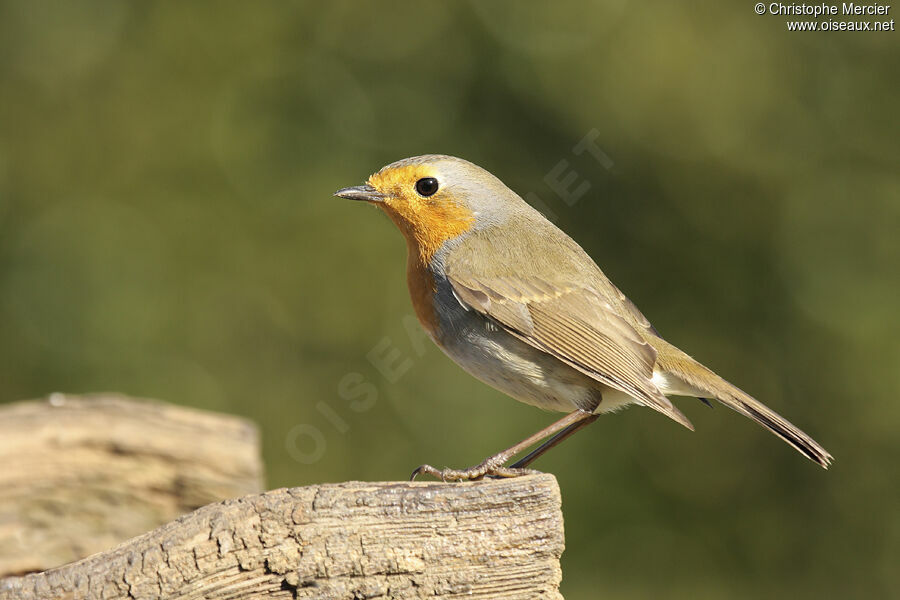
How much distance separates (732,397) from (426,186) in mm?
1313

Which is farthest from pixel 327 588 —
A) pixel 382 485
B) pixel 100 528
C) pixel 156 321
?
pixel 156 321

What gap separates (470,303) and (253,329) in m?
2.62

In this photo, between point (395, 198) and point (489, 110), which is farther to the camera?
point (489, 110)

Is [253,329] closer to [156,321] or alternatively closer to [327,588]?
[156,321]

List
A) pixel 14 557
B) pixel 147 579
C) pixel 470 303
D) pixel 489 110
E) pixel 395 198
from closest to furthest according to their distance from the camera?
pixel 147 579 < pixel 470 303 < pixel 395 198 < pixel 14 557 < pixel 489 110

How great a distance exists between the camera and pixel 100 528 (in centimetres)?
400

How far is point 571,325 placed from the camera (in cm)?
319

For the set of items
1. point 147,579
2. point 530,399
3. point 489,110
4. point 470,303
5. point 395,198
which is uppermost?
point 489,110

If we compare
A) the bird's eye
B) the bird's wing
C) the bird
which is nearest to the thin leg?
the bird

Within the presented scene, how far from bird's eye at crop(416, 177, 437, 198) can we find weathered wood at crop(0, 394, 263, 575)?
4.89 feet

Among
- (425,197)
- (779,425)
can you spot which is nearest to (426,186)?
(425,197)

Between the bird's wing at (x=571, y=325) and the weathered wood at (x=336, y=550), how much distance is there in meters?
0.76

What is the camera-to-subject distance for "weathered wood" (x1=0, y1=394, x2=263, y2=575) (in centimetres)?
396

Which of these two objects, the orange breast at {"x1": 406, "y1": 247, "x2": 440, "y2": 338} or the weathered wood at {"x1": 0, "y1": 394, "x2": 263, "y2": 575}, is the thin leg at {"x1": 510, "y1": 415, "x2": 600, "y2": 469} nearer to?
the orange breast at {"x1": 406, "y1": 247, "x2": 440, "y2": 338}
